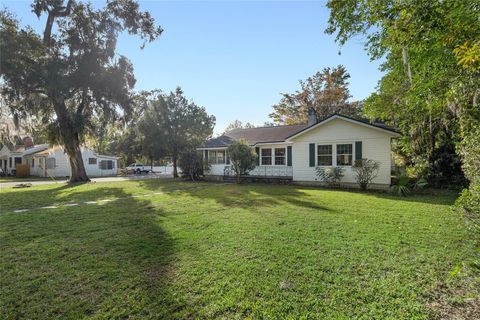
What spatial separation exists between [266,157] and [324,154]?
469 centimetres

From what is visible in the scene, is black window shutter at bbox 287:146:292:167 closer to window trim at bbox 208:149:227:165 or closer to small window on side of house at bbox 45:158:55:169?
window trim at bbox 208:149:227:165

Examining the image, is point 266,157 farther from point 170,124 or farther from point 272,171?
point 170,124

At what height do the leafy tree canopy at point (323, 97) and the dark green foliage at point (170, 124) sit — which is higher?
the leafy tree canopy at point (323, 97)

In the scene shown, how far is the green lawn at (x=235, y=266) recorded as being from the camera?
287 cm

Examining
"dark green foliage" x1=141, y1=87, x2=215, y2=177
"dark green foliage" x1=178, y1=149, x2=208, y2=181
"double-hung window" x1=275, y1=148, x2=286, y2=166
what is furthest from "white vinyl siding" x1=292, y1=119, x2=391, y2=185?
"dark green foliage" x1=141, y1=87, x2=215, y2=177

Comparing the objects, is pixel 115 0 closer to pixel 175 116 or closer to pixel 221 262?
pixel 175 116

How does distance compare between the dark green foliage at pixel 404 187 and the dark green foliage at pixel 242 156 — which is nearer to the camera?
the dark green foliage at pixel 404 187

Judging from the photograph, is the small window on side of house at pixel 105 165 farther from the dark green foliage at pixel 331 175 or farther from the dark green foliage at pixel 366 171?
the dark green foliage at pixel 366 171

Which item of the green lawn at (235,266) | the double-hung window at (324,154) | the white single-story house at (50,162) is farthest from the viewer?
the white single-story house at (50,162)

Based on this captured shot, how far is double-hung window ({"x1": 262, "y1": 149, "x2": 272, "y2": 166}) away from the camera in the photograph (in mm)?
17812

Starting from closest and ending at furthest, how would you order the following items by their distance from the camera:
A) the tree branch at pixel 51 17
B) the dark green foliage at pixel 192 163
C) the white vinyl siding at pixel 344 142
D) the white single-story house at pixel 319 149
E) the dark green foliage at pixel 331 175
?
the white vinyl siding at pixel 344 142, the white single-story house at pixel 319 149, the dark green foliage at pixel 331 175, the tree branch at pixel 51 17, the dark green foliage at pixel 192 163

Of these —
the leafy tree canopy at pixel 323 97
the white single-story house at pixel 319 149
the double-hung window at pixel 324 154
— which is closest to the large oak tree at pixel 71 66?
the white single-story house at pixel 319 149

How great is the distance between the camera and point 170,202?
974 centimetres

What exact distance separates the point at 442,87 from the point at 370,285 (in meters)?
5.70
